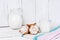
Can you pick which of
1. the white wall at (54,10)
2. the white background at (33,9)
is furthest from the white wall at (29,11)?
the white wall at (54,10)

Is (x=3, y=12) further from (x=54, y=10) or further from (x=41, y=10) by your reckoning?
(x=54, y=10)

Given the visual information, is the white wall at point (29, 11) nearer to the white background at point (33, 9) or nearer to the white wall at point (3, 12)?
the white background at point (33, 9)

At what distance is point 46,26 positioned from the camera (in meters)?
1.40

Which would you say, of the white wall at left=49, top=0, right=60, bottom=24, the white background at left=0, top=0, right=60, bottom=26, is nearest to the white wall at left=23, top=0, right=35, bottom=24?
the white background at left=0, top=0, right=60, bottom=26

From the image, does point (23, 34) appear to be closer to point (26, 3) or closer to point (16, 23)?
point (16, 23)

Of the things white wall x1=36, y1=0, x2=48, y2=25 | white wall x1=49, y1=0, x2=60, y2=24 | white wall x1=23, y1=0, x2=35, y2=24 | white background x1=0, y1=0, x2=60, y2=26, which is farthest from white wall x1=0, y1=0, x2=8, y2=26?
white wall x1=49, y1=0, x2=60, y2=24

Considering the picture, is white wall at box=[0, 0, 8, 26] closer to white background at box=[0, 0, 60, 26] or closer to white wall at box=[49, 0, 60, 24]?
white background at box=[0, 0, 60, 26]

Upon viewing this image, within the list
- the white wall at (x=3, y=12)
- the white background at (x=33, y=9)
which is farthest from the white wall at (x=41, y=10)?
the white wall at (x=3, y=12)

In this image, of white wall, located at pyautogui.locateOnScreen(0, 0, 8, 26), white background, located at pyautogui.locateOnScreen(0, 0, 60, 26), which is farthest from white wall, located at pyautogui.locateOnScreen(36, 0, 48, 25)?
white wall, located at pyautogui.locateOnScreen(0, 0, 8, 26)

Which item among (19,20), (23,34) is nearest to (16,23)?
(19,20)

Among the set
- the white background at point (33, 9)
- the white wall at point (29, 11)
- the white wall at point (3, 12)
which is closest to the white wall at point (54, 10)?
the white background at point (33, 9)

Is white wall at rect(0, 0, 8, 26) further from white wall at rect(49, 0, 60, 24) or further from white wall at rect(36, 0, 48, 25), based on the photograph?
white wall at rect(49, 0, 60, 24)

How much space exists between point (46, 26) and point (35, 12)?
230 mm

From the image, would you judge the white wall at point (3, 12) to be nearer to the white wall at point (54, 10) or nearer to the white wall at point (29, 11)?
the white wall at point (29, 11)
